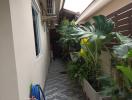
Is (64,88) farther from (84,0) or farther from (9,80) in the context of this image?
(9,80)

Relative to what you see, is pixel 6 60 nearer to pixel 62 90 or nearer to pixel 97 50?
pixel 97 50

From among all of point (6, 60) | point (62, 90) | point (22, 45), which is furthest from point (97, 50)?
point (6, 60)

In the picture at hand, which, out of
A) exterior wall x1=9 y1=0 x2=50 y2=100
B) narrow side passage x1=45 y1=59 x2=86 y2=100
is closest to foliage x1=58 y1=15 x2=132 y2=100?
narrow side passage x1=45 y1=59 x2=86 y2=100

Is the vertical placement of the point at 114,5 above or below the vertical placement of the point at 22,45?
above

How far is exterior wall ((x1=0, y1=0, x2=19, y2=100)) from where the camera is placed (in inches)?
→ 81.7

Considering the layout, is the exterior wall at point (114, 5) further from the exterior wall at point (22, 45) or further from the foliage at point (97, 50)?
the exterior wall at point (22, 45)

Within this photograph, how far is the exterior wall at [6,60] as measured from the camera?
2076 mm

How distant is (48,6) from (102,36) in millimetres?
5053

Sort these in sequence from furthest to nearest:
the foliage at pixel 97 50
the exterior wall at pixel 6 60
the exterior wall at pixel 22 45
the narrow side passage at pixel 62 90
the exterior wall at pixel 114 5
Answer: the narrow side passage at pixel 62 90 → the exterior wall at pixel 114 5 → the foliage at pixel 97 50 → the exterior wall at pixel 22 45 → the exterior wall at pixel 6 60

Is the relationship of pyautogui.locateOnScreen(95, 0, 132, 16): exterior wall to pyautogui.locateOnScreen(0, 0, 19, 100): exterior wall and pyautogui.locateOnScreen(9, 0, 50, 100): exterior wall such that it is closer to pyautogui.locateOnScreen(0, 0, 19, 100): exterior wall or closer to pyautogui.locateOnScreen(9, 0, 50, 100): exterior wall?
pyautogui.locateOnScreen(9, 0, 50, 100): exterior wall

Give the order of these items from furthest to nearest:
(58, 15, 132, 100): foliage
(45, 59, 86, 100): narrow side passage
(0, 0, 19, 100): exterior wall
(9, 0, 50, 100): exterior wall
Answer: (45, 59, 86, 100): narrow side passage < (58, 15, 132, 100): foliage < (9, 0, 50, 100): exterior wall < (0, 0, 19, 100): exterior wall

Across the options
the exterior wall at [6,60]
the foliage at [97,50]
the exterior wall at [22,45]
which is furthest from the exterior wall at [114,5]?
the exterior wall at [6,60]

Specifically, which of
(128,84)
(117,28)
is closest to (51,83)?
(117,28)

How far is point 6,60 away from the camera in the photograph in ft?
6.92
